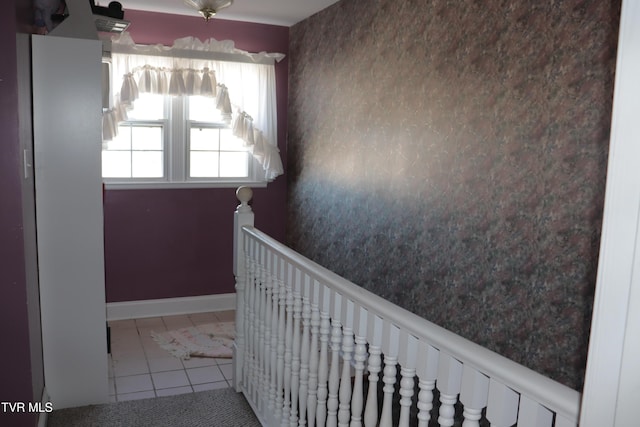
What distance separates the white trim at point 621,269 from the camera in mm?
814

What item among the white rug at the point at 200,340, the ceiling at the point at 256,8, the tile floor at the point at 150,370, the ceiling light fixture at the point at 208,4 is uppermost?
the ceiling at the point at 256,8

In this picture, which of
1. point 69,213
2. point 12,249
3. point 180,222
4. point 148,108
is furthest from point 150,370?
point 148,108

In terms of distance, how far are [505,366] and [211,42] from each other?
151 inches

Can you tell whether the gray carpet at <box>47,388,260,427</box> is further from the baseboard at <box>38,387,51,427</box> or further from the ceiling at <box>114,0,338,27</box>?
the ceiling at <box>114,0,338,27</box>

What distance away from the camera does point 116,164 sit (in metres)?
4.39

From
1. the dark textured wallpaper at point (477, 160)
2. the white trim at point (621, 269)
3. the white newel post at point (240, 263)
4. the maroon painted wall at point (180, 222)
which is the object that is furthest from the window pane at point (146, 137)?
the white trim at point (621, 269)

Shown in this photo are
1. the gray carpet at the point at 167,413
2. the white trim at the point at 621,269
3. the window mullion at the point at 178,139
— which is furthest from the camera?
the window mullion at the point at 178,139

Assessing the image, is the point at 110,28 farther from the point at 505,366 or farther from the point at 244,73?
the point at 505,366

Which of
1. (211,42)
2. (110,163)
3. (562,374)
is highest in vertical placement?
(211,42)

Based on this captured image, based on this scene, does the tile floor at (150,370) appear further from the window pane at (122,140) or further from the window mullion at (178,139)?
the window pane at (122,140)

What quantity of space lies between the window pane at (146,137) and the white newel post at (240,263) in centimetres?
173

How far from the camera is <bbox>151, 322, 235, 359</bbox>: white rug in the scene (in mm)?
3834

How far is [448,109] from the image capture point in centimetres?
285

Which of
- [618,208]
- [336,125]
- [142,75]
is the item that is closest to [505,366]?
[618,208]
